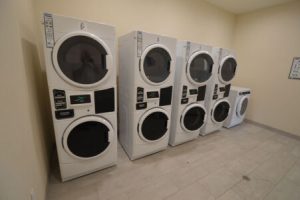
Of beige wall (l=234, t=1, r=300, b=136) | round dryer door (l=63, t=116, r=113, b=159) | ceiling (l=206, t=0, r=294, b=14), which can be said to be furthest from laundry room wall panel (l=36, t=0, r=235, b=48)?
round dryer door (l=63, t=116, r=113, b=159)

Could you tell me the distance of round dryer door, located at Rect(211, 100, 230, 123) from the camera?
266cm

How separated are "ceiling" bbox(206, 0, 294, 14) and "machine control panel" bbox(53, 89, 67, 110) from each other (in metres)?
3.34

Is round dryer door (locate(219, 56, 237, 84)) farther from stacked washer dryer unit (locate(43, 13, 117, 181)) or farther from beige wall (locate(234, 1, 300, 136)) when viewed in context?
stacked washer dryer unit (locate(43, 13, 117, 181))

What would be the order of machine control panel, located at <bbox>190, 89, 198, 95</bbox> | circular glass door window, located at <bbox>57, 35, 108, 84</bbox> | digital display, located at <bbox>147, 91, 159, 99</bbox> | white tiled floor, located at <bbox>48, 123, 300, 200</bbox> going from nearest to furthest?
circular glass door window, located at <bbox>57, 35, 108, 84</bbox> < white tiled floor, located at <bbox>48, 123, 300, 200</bbox> < digital display, located at <bbox>147, 91, 159, 99</bbox> < machine control panel, located at <bbox>190, 89, 198, 95</bbox>

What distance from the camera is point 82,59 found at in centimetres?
135

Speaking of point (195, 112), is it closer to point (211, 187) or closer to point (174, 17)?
point (211, 187)

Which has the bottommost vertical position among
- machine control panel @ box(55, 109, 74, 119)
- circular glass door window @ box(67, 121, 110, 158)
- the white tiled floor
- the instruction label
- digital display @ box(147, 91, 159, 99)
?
the white tiled floor

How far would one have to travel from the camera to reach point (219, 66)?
97.3 inches

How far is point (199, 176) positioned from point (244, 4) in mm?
3490

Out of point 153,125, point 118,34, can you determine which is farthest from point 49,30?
point 153,125

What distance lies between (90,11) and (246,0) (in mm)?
2949

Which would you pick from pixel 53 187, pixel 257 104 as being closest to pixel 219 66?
pixel 257 104

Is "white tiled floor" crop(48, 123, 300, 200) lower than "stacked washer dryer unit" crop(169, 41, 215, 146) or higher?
lower

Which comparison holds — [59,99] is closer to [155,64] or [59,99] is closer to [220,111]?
[155,64]
